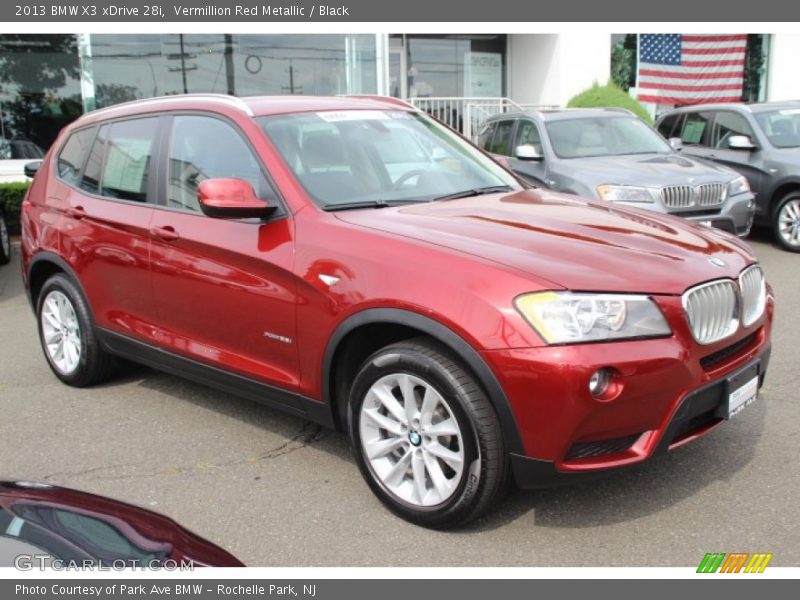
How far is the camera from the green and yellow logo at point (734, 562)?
3.11 meters

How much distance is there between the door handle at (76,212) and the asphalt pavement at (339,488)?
115 centimetres

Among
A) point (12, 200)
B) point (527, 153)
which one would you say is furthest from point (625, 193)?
point (12, 200)

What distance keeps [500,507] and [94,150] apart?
3443 millimetres

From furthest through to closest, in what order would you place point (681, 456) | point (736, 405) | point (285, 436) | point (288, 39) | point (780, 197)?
point (288, 39) → point (780, 197) → point (285, 436) → point (681, 456) → point (736, 405)

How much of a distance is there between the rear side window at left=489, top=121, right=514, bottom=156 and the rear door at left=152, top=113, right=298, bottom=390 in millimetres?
6183

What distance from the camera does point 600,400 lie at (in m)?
3.02

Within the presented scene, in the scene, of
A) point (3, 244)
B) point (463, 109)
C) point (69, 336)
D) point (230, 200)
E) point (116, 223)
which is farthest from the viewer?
point (463, 109)

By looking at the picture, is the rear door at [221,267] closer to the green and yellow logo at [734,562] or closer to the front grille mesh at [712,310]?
the front grille mesh at [712,310]

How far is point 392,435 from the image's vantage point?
3568 millimetres

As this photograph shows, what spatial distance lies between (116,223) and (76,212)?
0.53 meters

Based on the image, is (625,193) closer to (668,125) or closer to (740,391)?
(668,125)

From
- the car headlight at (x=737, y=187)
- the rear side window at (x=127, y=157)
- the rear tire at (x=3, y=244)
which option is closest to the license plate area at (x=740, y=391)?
the rear side window at (x=127, y=157)

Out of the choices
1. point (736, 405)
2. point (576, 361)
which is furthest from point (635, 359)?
point (736, 405)

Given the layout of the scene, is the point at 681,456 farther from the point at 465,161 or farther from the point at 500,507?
the point at 465,161
